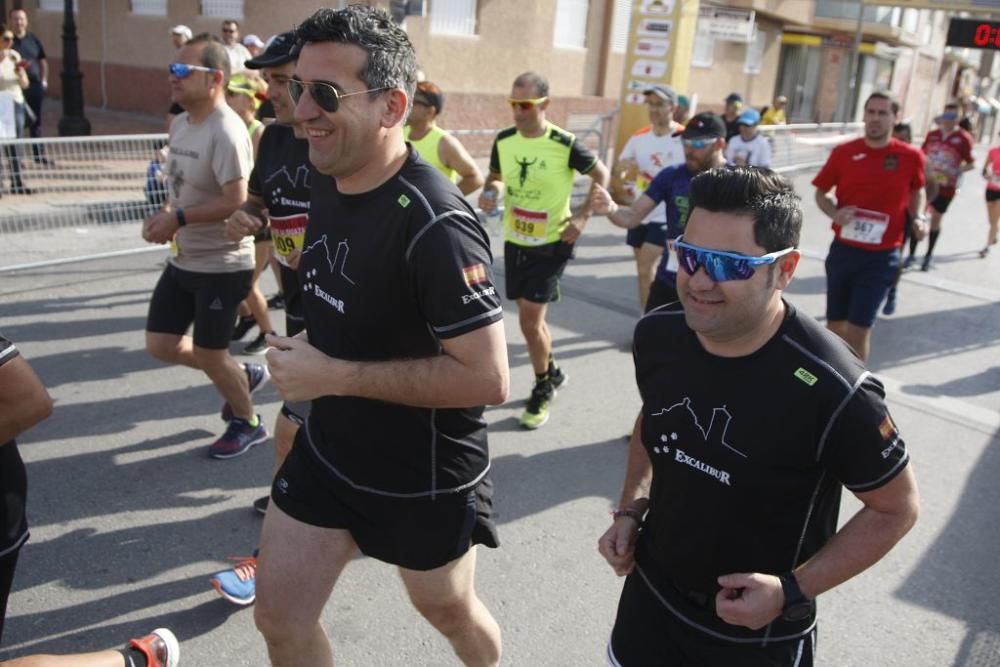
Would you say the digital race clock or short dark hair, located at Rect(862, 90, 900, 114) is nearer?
short dark hair, located at Rect(862, 90, 900, 114)

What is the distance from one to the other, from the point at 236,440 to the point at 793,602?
3512mm

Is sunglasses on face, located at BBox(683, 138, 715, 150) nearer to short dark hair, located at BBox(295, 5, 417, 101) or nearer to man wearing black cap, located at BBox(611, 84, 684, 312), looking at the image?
man wearing black cap, located at BBox(611, 84, 684, 312)

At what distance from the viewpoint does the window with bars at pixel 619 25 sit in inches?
780

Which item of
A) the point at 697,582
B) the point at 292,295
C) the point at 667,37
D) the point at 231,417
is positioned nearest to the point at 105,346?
the point at 231,417

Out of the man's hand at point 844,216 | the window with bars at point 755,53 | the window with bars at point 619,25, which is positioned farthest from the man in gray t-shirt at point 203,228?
the window with bars at point 755,53

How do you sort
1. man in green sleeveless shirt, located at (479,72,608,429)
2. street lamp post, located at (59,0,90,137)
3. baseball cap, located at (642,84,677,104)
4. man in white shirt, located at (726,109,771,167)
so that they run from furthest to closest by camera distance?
street lamp post, located at (59,0,90,137) < man in white shirt, located at (726,109,771,167) < baseball cap, located at (642,84,677,104) < man in green sleeveless shirt, located at (479,72,608,429)

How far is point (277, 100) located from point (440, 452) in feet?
7.09

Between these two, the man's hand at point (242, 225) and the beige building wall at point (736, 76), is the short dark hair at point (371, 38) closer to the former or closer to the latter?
the man's hand at point (242, 225)

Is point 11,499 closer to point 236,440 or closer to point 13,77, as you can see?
point 236,440

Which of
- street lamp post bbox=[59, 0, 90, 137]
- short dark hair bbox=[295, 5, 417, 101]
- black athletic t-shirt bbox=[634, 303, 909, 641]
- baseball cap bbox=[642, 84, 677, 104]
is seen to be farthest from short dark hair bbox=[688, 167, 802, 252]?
street lamp post bbox=[59, 0, 90, 137]

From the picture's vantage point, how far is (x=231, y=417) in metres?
5.00

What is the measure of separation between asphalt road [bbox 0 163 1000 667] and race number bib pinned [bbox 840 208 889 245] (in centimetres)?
129

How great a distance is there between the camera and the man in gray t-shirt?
14.6 ft

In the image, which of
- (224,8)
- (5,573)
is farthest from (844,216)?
(224,8)
